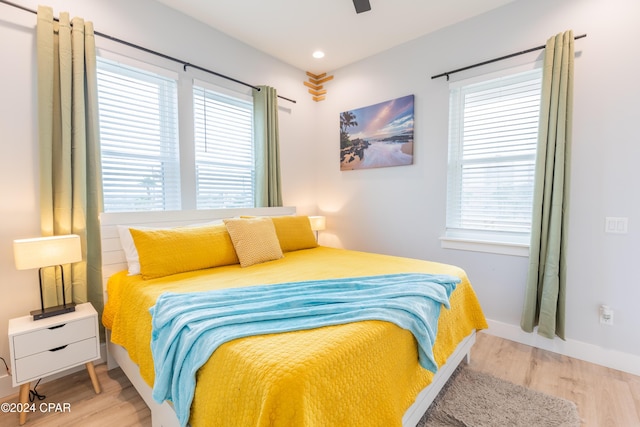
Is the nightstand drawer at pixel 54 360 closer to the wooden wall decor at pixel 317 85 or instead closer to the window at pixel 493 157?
the window at pixel 493 157

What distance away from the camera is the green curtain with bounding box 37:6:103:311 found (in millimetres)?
1928

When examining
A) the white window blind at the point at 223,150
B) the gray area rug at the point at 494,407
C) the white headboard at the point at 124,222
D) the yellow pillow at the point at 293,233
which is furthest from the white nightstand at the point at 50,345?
the gray area rug at the point at 494,407

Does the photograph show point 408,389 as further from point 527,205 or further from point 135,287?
point 527,205

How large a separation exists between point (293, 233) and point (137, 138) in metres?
1.54

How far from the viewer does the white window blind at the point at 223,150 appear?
113 inches

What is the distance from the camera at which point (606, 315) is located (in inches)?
85.9

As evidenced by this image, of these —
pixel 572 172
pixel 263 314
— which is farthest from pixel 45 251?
pixel 572 172

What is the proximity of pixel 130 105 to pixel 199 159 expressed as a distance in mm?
687

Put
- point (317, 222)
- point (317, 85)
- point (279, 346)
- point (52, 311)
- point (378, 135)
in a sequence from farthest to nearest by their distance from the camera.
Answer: point (317, 85), point (317, 222), point (378, 135), point (52, 311), point (279, 346)

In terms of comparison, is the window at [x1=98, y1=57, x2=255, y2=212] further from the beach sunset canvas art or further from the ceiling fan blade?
the ceiling fan blade

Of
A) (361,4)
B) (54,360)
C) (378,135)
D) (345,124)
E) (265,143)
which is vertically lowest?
(54,360)

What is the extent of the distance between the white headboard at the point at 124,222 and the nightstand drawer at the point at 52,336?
30 centimetres

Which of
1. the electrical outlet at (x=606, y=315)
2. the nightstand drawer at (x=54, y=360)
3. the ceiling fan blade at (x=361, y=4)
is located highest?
the ceiling fan blade at (x=361, y=4)

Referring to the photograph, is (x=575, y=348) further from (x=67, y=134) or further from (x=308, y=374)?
(x=67, y=134)
